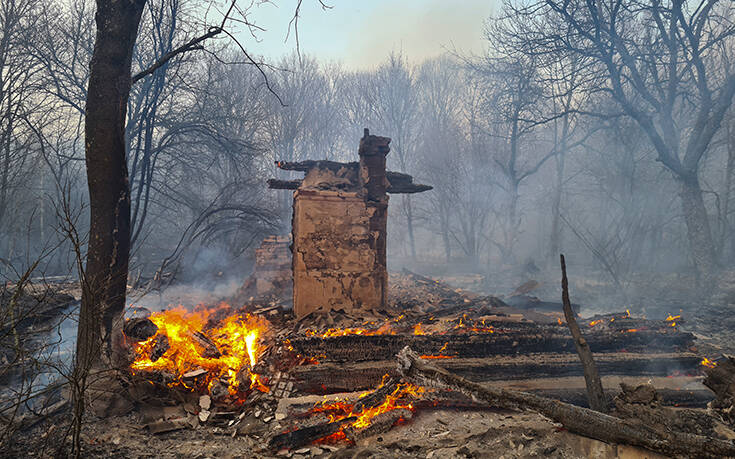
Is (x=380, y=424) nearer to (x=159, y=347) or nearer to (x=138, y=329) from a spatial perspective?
(x=159, y=347)

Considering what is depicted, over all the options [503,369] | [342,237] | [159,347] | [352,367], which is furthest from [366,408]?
[342,237]

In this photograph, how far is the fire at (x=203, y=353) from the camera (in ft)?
17.7

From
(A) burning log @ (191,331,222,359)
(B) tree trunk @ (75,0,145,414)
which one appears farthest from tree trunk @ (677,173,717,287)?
(B) tree trunk @ (75,0,145,414)

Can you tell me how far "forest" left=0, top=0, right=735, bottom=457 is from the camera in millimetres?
4566

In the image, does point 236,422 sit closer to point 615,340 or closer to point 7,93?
point 615,340

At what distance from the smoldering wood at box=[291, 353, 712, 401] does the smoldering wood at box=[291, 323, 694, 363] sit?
155 mm

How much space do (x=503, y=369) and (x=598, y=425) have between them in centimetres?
278

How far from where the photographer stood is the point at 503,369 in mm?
5625

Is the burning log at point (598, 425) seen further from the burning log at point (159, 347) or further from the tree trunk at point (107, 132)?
the burning log at point (159, 347)

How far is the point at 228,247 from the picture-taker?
16.0 metres

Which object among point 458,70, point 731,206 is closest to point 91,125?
point 731,206

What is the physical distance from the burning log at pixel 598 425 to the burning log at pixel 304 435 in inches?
49.7

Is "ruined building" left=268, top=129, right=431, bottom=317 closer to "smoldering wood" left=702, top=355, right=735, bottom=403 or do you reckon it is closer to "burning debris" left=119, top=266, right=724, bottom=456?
"burning debris" left=119, top=266, right=724, bottom=456

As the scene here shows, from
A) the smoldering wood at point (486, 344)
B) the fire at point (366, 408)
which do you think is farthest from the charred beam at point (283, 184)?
the fire at point (366, 408)
